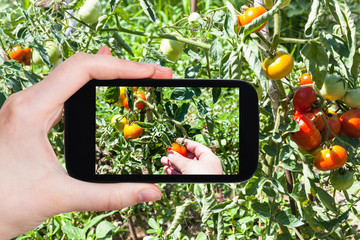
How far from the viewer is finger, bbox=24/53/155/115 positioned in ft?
2.98

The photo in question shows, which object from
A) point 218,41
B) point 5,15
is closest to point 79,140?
point 218,41

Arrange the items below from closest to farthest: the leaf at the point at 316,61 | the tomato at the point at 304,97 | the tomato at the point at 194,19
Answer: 1. the leaf at the point at 316,61
2. the tomato at the point at 304,97
3. the tomato at the point at 194,19

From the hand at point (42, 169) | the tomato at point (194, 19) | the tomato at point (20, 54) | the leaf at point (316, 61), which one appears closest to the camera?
the hand at point (42, 169)

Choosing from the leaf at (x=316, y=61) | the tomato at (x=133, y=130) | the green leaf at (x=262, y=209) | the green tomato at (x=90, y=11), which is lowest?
the green leaf at (x=262, y=209)

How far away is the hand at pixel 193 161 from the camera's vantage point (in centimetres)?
110

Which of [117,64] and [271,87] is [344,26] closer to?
[271,87]

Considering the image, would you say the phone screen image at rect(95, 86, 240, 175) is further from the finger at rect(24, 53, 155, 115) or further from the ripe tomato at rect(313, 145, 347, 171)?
the ripe tomato at rect(313, 145, 347, 171)

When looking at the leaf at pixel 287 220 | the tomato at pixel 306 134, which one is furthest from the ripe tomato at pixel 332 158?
the leaf at pixel 287 220

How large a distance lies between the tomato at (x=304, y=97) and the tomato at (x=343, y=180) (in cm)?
22

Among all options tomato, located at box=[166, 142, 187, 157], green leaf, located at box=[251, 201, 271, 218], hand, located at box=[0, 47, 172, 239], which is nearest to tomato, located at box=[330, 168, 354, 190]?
green leaf, located at box=[251, 201, 271, 218]

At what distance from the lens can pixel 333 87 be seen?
1133 mm

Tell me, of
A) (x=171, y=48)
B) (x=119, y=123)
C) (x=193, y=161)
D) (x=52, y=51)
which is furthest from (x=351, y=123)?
(x=52, y=51)

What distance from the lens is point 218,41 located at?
1.10 m

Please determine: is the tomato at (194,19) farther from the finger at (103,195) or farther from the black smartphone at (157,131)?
the finger at (103,195)
